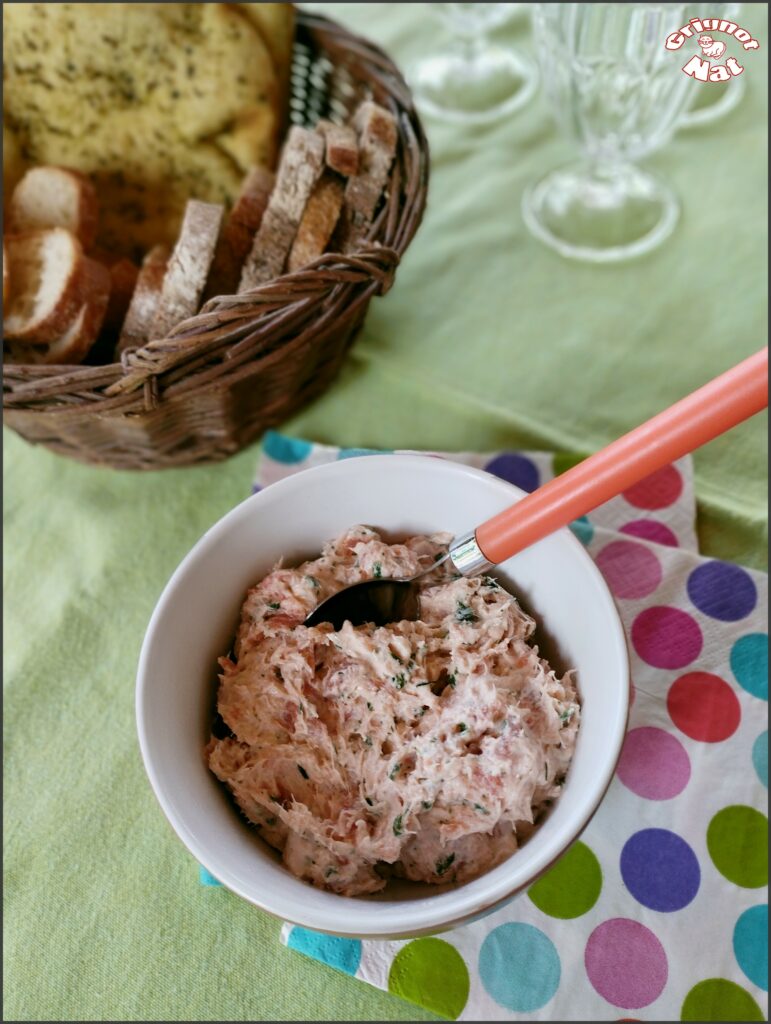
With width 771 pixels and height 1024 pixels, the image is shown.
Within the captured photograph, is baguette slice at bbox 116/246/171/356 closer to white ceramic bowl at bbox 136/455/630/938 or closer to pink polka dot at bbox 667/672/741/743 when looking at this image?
white ceramic bowl at bbox 136/455/630/938

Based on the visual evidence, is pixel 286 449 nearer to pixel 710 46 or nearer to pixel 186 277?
pixel 186 277

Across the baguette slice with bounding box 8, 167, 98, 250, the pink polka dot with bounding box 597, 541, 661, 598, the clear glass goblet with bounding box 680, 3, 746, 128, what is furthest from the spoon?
the clear glass goblet with bounding box 680, 3, 746, 128

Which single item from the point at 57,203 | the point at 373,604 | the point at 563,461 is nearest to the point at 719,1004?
the point at 373,604

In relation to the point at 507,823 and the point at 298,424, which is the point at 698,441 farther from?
the point at 298,424

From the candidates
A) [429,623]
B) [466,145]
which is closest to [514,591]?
[429,623]

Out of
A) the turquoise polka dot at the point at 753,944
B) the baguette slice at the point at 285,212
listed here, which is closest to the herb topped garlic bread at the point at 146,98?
the baguette slice at the point at 285,212

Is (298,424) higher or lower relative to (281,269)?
lower
